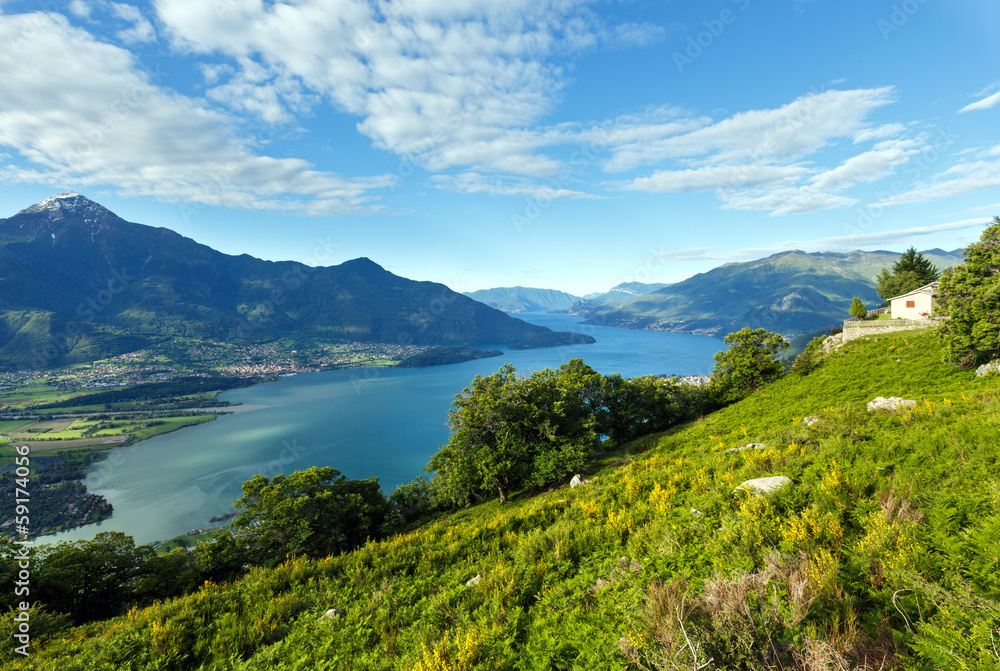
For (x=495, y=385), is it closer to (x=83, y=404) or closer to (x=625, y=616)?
(x=625, y=616)

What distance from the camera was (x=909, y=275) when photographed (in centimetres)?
4541

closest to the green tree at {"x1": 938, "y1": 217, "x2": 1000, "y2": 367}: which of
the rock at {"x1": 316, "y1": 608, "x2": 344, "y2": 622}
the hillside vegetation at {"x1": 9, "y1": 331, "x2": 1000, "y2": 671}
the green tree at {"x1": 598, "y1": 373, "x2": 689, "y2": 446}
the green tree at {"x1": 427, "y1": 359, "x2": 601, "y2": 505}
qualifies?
the hillside vegetation at {"x1": 9, "y1": 331, "x2": 1000, "y2": 671}

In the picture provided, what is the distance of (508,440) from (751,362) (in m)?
26.8

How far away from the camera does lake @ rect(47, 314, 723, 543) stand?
65.9 metres

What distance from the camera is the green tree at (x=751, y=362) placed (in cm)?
3497

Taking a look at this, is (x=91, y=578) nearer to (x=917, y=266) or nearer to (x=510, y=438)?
(x=510, y=438)

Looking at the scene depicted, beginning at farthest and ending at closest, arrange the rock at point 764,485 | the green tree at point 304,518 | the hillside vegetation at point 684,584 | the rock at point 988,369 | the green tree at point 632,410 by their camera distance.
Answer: the green tree at point 632,410
the green tree at point 304,518
the rock at point 988,369
the rock at point 764,485
the hillside vegetation at point 684,584

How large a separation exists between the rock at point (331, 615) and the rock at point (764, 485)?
374 inches

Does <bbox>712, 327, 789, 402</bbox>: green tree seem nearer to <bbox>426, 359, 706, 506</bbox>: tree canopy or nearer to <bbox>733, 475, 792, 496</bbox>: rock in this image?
<bbox>426, 359, 706, 506</bbox>: tree canopy

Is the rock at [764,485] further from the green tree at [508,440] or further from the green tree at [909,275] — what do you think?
the green tree at [909,275]

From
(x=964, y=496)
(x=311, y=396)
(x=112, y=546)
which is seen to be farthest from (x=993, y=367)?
(x=311, y=396)

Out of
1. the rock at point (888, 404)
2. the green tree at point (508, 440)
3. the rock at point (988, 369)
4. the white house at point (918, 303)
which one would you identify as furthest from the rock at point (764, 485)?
the white house at point (918, 303)

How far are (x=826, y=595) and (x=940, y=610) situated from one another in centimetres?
94

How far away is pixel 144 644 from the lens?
7434 mm
